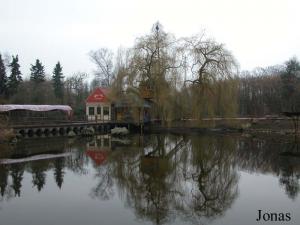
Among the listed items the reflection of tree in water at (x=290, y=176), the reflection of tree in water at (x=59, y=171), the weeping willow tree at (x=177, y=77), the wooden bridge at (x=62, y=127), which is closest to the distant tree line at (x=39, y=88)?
the wooden bridge at (x=62, y=127)

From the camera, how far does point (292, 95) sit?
1745 inches

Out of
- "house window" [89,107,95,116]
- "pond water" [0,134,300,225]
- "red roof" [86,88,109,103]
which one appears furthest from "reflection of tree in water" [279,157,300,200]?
"house window" [89,107,95,116]

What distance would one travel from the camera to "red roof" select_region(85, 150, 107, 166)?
63.9 feet

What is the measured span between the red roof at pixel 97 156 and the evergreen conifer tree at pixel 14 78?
104ft

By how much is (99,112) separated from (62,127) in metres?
8.57

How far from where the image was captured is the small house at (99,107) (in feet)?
149

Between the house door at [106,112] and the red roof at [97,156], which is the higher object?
the house door at [106,112]

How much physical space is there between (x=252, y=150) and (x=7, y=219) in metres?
17.5

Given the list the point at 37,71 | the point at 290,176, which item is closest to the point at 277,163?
the point at 290,176

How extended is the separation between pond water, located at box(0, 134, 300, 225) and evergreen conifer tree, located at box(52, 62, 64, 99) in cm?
4152

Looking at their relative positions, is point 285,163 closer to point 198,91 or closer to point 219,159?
point 219,159

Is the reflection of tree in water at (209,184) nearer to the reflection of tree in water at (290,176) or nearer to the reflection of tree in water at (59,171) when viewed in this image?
the reflection of tree in water at (290,176)

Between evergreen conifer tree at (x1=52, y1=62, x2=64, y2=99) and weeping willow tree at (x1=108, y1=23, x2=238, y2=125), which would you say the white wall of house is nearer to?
weeping willow tree at (x1=108, y1=23, x2=238, y2=125)

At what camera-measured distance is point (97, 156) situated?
21.4 m
